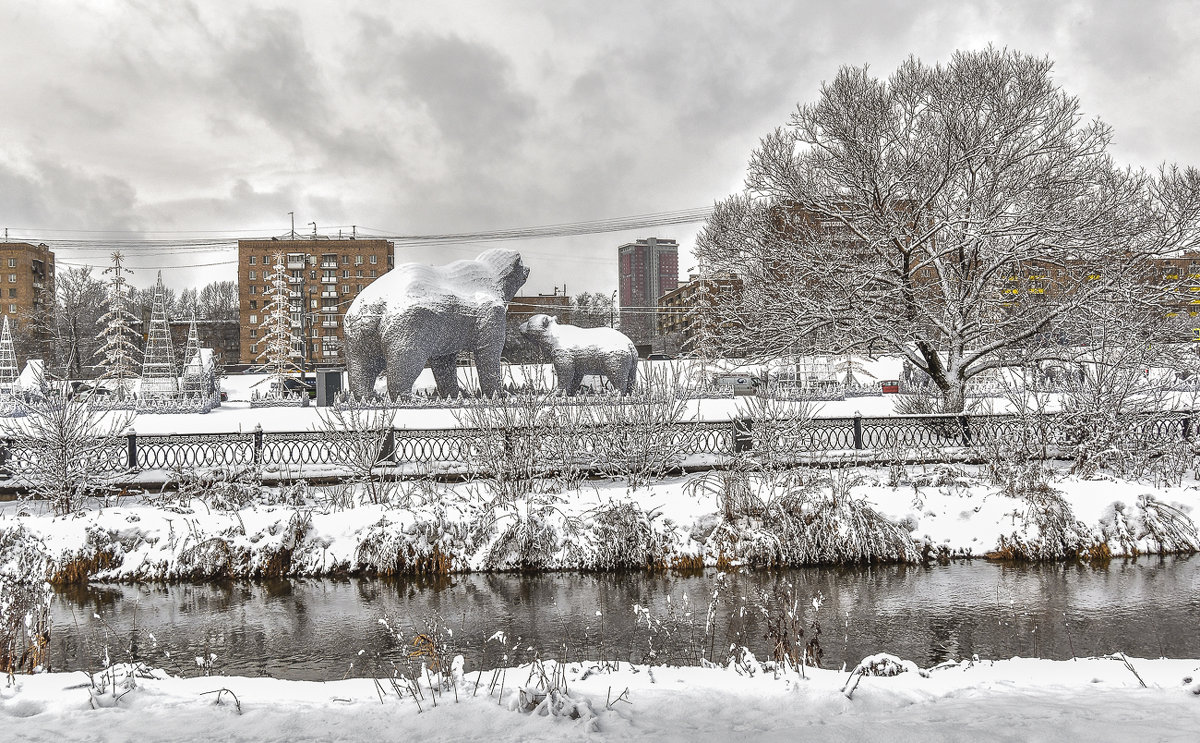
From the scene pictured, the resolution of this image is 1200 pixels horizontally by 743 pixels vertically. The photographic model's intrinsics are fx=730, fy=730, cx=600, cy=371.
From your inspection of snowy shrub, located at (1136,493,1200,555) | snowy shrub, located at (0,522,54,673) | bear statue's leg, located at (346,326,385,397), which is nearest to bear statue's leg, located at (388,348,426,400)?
bear statue's leg, located at (346,326,385,397)

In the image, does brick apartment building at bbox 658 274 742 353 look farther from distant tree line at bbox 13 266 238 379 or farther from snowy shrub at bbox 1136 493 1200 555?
distant tree line at bbox 13 266 238 379

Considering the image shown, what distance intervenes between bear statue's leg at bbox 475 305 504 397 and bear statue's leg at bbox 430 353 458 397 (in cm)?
160

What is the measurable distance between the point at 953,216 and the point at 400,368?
14312 millimetres

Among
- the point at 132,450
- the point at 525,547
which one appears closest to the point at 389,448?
the point at 132,450

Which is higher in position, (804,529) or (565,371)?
(565,371)

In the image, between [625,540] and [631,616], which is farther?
[625,540]

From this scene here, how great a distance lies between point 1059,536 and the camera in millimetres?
10203

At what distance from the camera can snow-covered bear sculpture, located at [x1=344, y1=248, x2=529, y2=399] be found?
19250 mm

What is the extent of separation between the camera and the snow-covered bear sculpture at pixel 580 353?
2319cm

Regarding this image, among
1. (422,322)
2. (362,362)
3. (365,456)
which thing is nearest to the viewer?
(365,456)

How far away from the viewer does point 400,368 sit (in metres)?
19.3

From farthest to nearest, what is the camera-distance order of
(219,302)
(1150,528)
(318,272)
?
(219,302) < (318,272) < (1150,528)

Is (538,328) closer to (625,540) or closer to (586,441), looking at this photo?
(586,441)

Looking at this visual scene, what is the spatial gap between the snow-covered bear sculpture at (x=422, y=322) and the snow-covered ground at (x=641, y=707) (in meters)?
13.2
